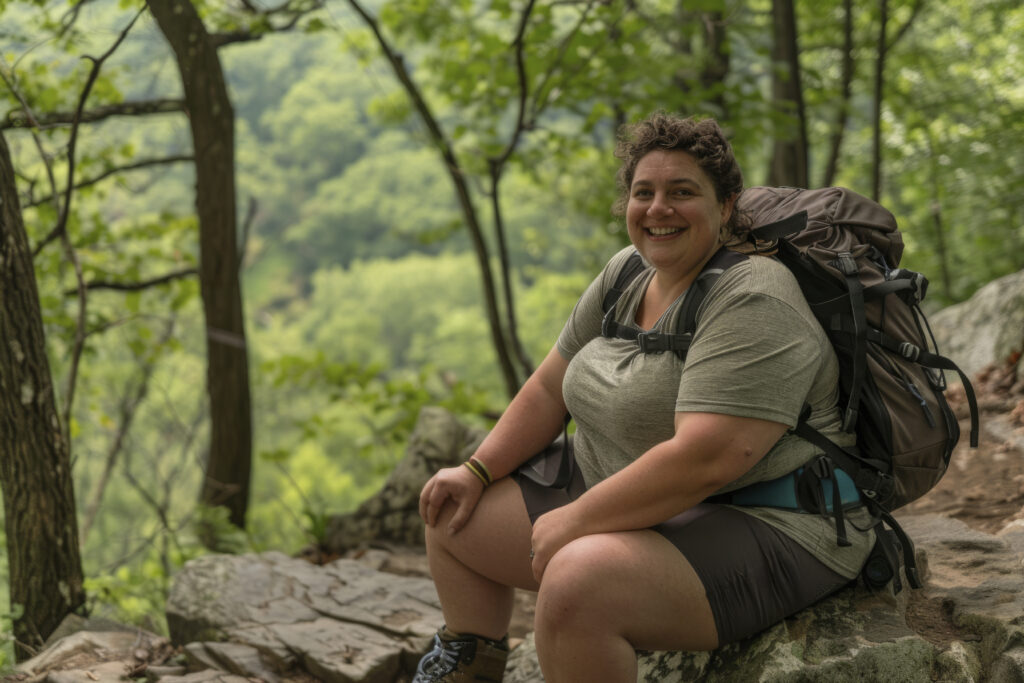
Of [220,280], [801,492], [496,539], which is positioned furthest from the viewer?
[220,280]

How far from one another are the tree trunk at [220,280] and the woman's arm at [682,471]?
451 cm

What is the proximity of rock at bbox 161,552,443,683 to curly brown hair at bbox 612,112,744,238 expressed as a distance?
2.19m

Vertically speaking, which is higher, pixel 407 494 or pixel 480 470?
pixel 480 470

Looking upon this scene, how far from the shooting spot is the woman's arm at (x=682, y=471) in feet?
6.45

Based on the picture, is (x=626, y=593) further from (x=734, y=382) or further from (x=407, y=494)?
(x=407, y=494)

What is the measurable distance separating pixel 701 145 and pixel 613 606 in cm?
120

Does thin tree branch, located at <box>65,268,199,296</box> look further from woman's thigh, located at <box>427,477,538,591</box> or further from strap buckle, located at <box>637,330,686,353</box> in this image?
strap buckle, located at <box>637,330,686,353</box>

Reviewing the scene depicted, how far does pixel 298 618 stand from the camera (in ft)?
12.1

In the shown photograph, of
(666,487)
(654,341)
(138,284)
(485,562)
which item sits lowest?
(485,562)

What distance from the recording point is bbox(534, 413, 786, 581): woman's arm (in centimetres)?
197

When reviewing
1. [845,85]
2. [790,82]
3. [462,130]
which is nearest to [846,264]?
[462,130]

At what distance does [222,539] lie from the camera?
548 centimetres

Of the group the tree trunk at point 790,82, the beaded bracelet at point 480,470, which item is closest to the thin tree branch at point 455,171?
the tree trunk at point 790,82

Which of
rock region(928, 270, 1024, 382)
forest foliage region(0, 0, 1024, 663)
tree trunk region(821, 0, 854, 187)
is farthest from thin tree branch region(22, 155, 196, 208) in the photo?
rock region(928, 270, 1024, 382)
